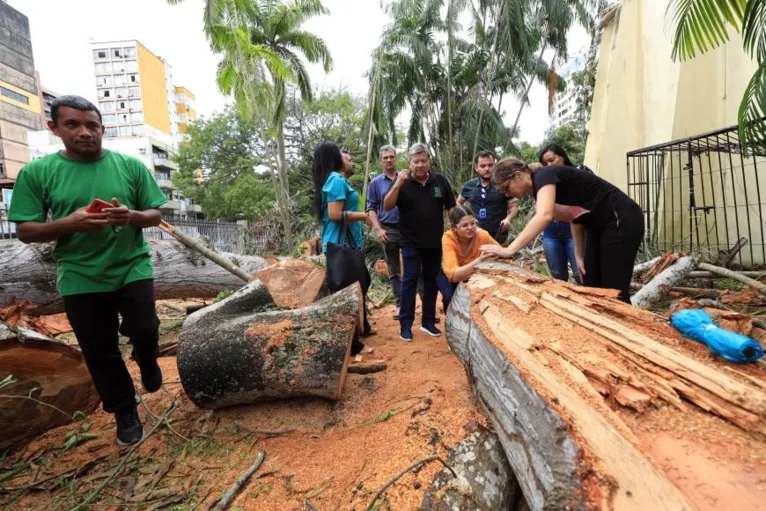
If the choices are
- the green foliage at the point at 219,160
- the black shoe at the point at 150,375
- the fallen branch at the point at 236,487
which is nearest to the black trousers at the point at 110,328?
the black shoe at the point at 150,375

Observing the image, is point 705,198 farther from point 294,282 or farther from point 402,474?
point 402,474

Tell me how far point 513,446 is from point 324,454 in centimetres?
87

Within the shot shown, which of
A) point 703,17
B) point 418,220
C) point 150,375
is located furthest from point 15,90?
point 703,17

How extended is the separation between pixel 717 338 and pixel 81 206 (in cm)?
265

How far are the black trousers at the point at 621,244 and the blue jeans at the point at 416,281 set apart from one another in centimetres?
121

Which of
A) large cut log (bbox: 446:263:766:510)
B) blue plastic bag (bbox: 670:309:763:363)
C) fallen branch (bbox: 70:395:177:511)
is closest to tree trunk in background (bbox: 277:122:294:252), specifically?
fallen branch (bbox: 70:395:177:511)

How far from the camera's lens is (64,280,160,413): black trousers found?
189 centimetres

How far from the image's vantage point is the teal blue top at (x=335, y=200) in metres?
2.73

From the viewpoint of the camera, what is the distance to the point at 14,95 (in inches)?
1173

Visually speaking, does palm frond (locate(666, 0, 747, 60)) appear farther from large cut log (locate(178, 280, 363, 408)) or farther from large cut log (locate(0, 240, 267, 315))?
large cut log (locate(0, 240, 267, 315))

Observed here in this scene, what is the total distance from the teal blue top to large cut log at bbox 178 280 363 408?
2.84 ft

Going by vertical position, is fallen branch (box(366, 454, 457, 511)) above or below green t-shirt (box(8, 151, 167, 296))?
below

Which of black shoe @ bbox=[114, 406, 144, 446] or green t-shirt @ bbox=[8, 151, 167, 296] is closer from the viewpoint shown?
green t-shirt @ bbox=[8, 151, 167, 296]

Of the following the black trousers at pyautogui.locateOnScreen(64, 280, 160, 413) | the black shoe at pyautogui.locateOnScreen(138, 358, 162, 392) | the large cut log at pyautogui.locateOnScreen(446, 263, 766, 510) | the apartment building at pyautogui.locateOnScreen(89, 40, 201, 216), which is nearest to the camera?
the large cut log at pyautogui.locateOnScreen(446, 263, 766, 510)
